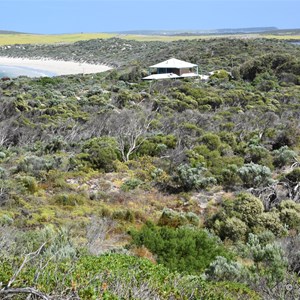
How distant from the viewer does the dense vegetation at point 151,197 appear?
526cm

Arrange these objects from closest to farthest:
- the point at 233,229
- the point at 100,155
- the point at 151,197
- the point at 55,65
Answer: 1. the point at 233,229
2. the point at 151,197
3. the point at 100,155
4. the point at 55,65

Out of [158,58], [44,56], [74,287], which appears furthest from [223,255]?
[44,56]

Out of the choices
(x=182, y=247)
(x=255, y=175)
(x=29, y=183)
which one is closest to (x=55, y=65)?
(x=29, y=183)

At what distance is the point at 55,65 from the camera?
233ft

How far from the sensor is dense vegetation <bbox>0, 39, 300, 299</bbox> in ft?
17.3

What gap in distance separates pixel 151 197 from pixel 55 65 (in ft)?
204

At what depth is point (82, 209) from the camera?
10.9 metres

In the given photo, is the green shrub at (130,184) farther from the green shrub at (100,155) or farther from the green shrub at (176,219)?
the green shrub at (176,219)

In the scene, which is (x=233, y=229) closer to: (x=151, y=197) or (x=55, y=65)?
(x=151, y=197)

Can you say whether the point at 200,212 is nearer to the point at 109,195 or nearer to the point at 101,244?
the point at 109,195

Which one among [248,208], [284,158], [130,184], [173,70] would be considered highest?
[173,70]

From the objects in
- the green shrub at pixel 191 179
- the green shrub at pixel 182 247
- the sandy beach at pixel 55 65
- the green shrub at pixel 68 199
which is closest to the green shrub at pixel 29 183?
the green shrub at pixel 68 199

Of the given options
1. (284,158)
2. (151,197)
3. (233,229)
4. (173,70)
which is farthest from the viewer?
(173,70)

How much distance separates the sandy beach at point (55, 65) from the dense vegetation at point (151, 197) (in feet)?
115
